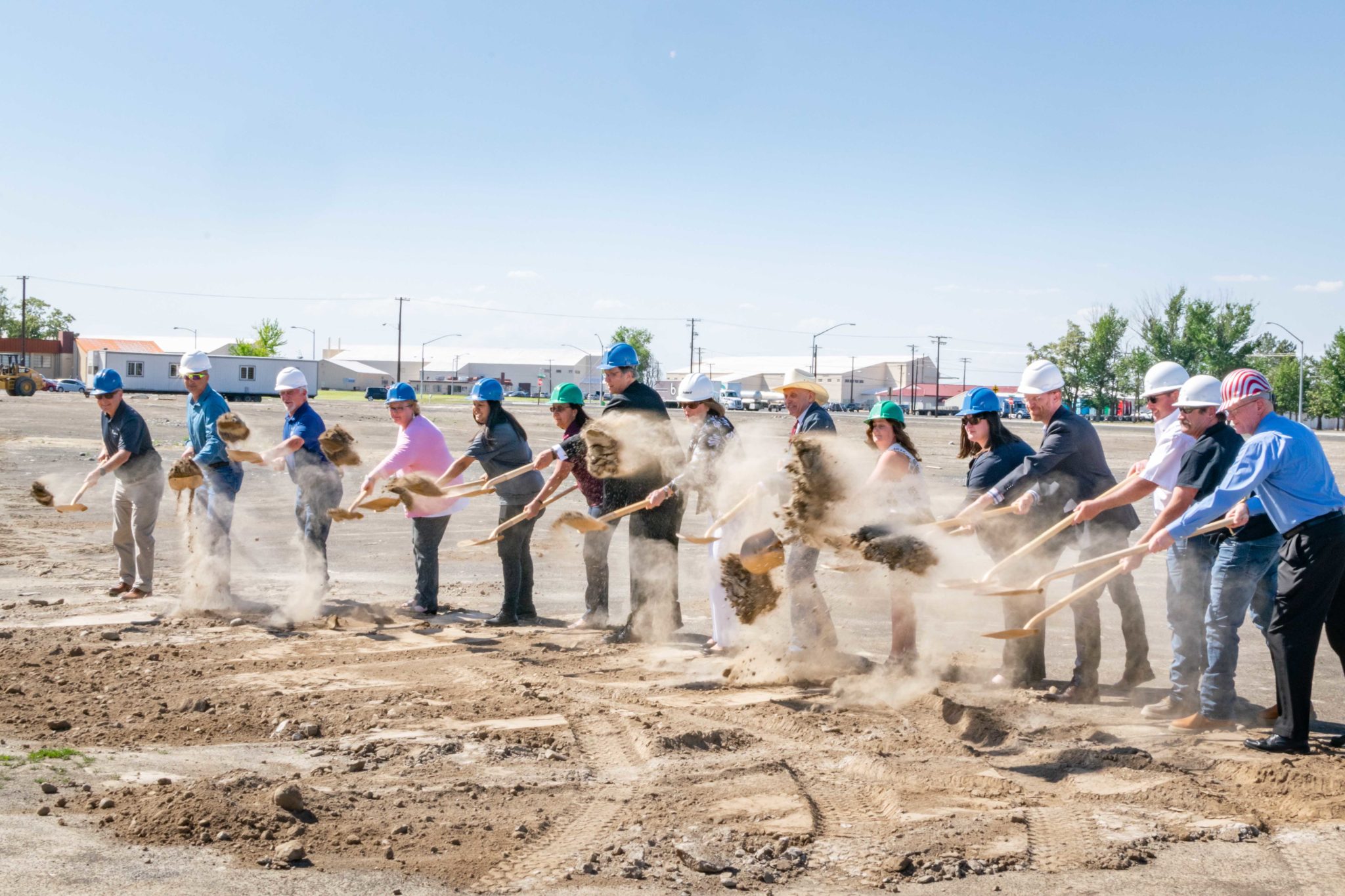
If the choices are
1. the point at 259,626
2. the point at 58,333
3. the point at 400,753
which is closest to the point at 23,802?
the point at 400,753

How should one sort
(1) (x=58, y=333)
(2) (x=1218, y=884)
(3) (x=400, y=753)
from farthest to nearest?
(1) (x=58, y=333) < (3) (x=400, y=753) < (2) (x=1218, y=884)

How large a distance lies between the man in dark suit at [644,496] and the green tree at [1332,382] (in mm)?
82837

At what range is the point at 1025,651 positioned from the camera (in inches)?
289

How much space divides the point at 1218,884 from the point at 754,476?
14.4ft

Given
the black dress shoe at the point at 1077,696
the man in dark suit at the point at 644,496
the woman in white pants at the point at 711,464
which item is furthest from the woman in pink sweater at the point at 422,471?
the black dress shoe at the point at 1077,696

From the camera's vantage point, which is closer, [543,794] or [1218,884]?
[1218,884]

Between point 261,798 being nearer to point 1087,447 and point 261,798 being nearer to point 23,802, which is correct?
point 23,802

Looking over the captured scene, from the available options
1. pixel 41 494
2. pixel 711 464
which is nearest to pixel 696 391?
pixel 711 464

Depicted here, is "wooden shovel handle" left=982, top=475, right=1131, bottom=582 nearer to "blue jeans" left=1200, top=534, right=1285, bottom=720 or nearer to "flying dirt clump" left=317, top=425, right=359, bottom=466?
"blue jeans" left=1200, top=534, right=1285, bottom=720

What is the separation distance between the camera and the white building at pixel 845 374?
127 meters

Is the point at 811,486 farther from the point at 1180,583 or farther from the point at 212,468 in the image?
the point at 212,468

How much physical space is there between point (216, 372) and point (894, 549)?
6485 cm

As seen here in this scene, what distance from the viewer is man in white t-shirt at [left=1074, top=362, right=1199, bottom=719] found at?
6578 mm

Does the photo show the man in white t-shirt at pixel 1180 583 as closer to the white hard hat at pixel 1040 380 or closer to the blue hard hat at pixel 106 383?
the white hard hat at pixel 1040 380
